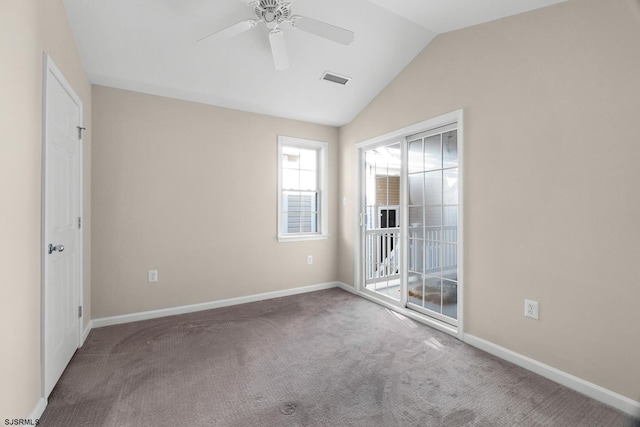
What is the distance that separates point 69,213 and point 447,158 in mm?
3412

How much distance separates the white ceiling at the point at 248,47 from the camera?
2504mm

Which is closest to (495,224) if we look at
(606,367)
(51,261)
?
Result: (606,367)

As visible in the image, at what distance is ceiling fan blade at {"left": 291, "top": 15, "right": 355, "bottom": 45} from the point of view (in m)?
2.20

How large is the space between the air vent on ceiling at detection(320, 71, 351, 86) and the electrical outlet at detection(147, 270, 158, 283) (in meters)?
2.87

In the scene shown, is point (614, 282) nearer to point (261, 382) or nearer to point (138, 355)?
point (261, 382)

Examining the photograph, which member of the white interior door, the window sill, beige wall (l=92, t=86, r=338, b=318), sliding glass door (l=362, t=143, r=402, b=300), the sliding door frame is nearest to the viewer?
the white interior door

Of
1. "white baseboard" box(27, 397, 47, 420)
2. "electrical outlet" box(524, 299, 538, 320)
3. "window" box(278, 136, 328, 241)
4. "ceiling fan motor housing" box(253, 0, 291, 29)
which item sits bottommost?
"white baseboard" box(27, 397, 47, 420)

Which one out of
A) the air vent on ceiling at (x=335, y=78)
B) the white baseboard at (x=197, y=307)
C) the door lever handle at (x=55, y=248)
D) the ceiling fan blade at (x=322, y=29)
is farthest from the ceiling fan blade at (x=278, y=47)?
the white baseboard at (x=197, y=307)

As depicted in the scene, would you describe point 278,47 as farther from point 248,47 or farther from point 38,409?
point 38,409

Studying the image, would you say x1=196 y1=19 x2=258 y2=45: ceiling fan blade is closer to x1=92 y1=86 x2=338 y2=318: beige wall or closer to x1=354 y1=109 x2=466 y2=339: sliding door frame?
x1=92 y1=86 x2=338 y2=318: beige wall

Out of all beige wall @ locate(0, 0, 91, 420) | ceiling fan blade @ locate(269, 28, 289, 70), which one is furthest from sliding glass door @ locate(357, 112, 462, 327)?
beige wall @ locate(0, 0, 91, 420)

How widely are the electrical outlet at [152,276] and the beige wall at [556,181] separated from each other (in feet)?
10.6

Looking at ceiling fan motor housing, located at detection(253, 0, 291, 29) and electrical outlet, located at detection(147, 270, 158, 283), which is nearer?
ceiling fan motor housing, located at detection(253, 0, 291, 29)

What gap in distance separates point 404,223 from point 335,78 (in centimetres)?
186
